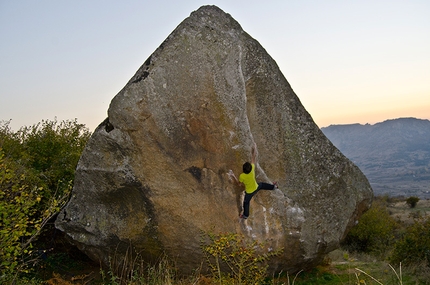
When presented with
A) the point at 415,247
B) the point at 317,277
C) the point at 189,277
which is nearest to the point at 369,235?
the point at 415,247

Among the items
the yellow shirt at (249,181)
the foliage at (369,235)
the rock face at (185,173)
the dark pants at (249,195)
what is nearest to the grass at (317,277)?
the rock face at (185,173)

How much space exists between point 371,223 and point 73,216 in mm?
17438

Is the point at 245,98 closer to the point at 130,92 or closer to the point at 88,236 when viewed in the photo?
the point at 130,92

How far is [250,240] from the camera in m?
9.88

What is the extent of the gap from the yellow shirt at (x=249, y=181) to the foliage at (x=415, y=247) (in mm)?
7715

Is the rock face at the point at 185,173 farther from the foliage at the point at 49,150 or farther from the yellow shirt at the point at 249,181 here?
the foliage at the point at 49,150

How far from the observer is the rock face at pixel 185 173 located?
9.88 m

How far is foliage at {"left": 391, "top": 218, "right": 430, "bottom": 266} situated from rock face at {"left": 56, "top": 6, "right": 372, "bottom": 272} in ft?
17.6

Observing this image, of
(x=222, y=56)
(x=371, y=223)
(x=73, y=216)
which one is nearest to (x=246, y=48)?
(x=222, y=56)

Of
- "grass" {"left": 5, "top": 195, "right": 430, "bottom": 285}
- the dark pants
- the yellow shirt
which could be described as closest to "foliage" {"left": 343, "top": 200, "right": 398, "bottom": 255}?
"grass" {"left": 5, "top": 195, "right": 430, "bottom": 285}

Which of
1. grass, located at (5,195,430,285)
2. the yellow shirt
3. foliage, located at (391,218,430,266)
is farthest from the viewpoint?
foliage, located at (391,218,430,266)

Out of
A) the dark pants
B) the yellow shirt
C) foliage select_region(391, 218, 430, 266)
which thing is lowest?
foliage select_region(391, 218, 430, 266)

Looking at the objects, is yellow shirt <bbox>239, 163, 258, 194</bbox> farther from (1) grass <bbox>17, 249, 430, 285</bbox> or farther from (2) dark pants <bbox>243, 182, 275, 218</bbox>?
(1) grass <bbox>17, 249, 430, 285</bbox>

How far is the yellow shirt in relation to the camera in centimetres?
949
